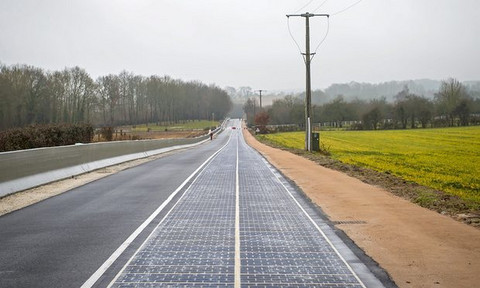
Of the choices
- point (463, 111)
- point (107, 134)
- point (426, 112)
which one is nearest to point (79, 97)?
point (107, 134)

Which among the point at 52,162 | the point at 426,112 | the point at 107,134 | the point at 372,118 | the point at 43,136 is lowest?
the point at 52,162

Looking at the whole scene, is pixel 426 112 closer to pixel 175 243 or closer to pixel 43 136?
pixel 43 136

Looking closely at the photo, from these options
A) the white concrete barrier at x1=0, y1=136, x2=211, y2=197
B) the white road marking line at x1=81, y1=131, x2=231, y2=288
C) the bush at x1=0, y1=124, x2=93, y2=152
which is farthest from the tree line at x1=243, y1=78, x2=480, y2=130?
the white road marking line at x1=81, y1=131, x2=231, y2=288

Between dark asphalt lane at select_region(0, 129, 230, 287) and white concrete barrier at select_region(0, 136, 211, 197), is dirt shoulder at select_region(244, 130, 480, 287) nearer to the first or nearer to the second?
dark asphalt lane at select_region(0, 129, 230, 287)

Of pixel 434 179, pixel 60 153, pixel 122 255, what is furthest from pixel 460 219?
pixel 60 153

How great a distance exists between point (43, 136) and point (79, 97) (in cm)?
8271

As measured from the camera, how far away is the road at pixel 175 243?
19.1 feet

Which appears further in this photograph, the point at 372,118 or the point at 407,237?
the point at 372,118

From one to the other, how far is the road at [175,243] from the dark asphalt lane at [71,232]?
17 millimetres

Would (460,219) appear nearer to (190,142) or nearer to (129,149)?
(129,149)

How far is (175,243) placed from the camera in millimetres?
7574

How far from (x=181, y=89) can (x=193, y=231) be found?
173509 millimetres

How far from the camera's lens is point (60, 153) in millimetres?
16062

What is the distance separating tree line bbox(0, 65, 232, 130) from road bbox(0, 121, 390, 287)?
47155mm
